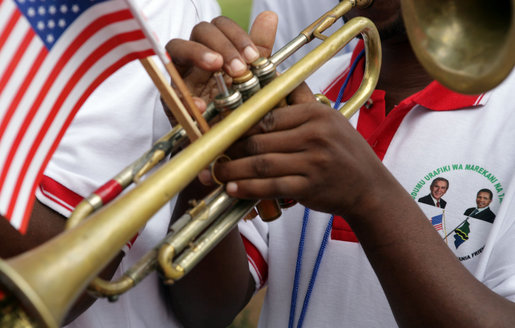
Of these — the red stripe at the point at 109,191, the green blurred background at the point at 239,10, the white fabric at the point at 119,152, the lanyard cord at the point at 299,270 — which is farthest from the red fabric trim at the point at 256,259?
the green blurred background at the point at 239,10

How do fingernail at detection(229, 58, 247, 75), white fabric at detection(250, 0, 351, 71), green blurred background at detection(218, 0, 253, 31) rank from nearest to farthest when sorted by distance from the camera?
fingernail at detection(229, 58, 247, 75), white fabric at detection(250, 0, 351, 71), green blurred background at detection(218, 0, 253, 31)

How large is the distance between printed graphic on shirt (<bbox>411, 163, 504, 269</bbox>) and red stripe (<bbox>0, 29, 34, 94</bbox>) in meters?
0.91

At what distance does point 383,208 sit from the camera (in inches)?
46.7

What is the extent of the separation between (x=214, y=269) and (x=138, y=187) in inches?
25.2

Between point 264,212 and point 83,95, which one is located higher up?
point 83,95

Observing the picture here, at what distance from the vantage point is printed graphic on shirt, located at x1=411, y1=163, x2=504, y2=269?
4.55 feet

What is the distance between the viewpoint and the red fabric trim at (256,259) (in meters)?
1.66

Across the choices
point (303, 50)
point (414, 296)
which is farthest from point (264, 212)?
point (303, 50)

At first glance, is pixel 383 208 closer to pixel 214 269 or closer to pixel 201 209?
pixel 201 209

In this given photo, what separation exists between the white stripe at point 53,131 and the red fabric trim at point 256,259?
67cm

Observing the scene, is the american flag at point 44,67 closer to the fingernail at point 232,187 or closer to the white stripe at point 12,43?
the white stripe at point 12,43

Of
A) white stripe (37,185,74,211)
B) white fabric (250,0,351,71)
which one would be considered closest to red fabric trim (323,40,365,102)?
white stripe (37,185,74,211)

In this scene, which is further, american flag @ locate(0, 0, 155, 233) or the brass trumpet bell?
the brass trumpet bell

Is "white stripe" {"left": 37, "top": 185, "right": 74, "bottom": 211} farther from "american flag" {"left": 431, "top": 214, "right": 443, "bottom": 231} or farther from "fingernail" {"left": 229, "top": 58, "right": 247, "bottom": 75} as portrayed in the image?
"american flag" {"left": 431, "top": 214, "right": 443, "bottom": 231}
